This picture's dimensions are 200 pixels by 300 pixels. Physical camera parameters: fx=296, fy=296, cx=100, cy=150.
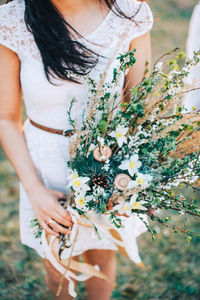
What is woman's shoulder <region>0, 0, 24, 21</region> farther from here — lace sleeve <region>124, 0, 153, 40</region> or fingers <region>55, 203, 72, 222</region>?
fingers <region>55, 203, 72, 222</region>

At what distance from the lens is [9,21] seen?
1362 mm

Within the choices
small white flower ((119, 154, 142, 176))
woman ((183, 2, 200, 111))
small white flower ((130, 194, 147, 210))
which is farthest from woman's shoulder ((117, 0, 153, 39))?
small white flower ((130, 194, 147, 210))

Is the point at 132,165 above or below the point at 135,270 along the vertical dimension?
above

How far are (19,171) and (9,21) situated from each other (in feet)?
2.34

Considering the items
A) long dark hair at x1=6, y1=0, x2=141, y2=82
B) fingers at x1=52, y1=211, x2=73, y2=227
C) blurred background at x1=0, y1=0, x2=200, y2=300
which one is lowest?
blurred background at x1=0, y1=0, x2=200, y2=300

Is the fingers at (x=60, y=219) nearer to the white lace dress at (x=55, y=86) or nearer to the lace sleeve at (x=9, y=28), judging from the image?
the white lace dress at (x=55, y=86)

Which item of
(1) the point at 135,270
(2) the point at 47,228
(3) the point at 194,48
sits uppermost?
(3) the point at 194,48

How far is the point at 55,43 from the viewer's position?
4.50 ft

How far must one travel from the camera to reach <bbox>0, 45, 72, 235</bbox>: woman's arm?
138 centimetres

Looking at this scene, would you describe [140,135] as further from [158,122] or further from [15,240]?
[15,240]

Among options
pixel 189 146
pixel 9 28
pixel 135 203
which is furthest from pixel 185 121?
pixel 9 28

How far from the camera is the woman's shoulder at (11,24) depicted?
1.35 m

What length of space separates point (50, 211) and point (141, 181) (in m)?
0.52

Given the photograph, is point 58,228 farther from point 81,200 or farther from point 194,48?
point 194,48
